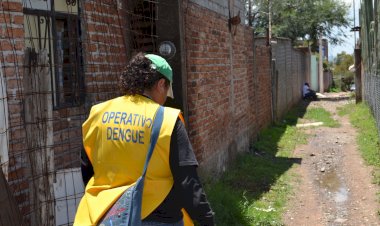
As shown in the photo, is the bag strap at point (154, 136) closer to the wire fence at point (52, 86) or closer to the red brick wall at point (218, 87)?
the wire fence at point (52, 86)

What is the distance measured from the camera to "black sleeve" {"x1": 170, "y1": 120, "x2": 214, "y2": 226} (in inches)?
103

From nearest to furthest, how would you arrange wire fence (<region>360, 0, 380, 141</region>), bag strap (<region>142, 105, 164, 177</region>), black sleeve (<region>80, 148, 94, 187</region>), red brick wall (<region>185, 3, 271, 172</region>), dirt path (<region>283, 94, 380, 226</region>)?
bag strap (<region>142, 105, 164, 177</region>), black sleeve (<region>80, 148, 94, 187</region>), red brick wall (<region>185, 3, 271, 172</region>), dirt path (<region>283, 94, 380, 226</region>), wire fence (<region>360, 0, 380, 141</region>)

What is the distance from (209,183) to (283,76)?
1146 cm

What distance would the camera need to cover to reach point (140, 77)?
9.02ft

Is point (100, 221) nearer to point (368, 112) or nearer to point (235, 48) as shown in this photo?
point (235, 48)

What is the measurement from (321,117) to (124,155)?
15.4 meters

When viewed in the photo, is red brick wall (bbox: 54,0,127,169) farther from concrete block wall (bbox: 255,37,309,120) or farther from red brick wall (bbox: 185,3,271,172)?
concrete block wall (bbox: 255,37,309,120)

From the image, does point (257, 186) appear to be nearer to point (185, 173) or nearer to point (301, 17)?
point (185, 173)

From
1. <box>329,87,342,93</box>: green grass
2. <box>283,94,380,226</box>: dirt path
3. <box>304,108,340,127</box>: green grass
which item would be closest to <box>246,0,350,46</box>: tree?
<box>329,87,342,93</box>: green grass

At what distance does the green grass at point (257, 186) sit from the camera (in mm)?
5758

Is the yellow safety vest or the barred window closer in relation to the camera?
the yellow safety vest

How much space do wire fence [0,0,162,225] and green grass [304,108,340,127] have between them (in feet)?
36.7

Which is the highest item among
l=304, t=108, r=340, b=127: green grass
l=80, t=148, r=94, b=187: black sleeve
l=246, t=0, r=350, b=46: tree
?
l=246, t=0, r=350, b=46: tree

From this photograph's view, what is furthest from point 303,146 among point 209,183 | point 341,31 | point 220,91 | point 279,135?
point 341,31
